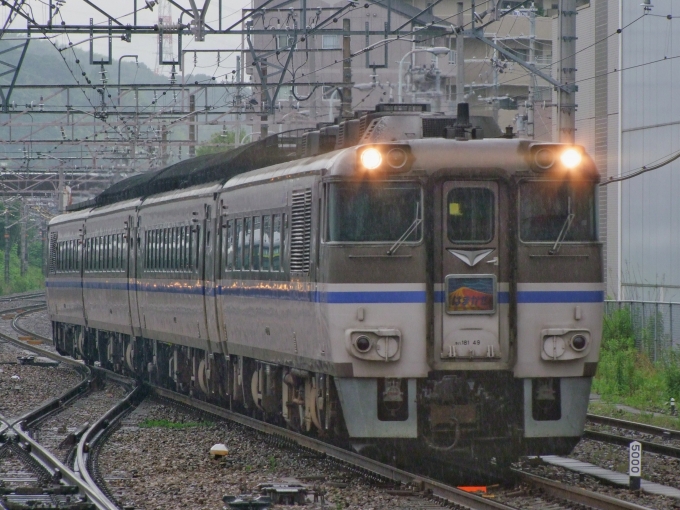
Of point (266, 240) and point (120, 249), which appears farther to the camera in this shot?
point (120, 249)

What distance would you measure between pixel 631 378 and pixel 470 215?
380 inches

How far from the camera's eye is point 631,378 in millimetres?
19750

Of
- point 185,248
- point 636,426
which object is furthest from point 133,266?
point 636,426

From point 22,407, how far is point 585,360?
10059 millimetres

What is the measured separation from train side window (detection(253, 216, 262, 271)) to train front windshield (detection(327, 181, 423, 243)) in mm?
2868

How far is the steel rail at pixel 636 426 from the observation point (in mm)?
13992

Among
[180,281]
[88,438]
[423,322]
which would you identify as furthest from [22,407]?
[423,322]

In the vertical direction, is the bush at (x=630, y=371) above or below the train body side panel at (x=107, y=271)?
below

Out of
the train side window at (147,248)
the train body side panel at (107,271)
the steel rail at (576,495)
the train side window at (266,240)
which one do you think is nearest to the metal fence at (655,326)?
the train side window at (147,248)

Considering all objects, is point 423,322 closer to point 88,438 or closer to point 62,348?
point 88,438

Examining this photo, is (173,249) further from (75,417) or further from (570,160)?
(570,160)

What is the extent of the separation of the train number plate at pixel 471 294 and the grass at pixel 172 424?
5.85 metres

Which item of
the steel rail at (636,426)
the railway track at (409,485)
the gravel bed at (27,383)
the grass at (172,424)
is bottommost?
the gravel bed at (27,383)

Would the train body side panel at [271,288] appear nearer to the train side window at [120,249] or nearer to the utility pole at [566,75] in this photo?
the utility pole at [566,75]
